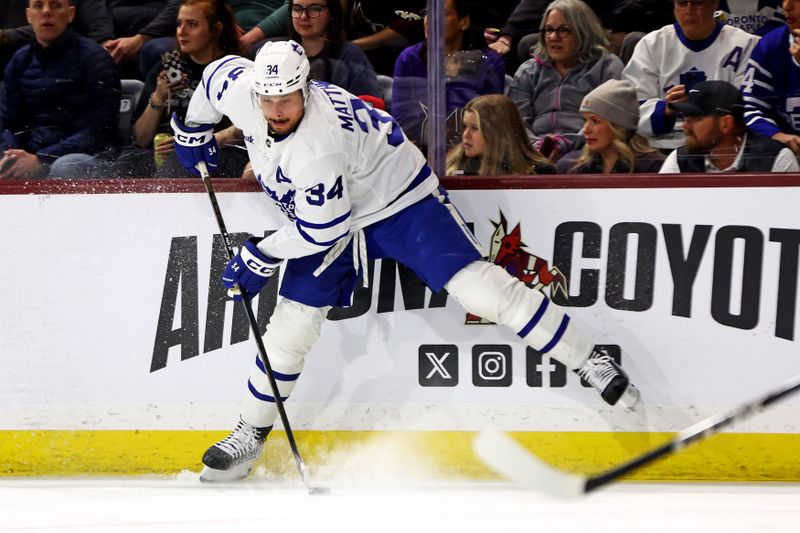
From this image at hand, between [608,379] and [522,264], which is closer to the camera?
[608,379]

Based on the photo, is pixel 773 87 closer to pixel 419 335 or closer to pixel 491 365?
pixel 491 365

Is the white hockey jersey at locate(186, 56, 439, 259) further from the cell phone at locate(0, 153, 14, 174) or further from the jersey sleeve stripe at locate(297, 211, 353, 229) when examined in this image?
the cell phone at locate(0, 153, 14, 174)

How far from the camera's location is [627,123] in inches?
117

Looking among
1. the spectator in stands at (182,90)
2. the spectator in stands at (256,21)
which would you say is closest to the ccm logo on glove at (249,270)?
the spectator in stands at (182,90)

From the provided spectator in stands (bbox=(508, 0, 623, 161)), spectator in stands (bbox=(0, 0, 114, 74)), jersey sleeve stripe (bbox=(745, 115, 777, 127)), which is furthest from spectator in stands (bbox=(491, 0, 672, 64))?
spectator in stands (bbox=(0, 0, 114, 74))

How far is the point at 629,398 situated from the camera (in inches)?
114

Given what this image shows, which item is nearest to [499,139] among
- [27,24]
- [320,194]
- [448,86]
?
[448,86]

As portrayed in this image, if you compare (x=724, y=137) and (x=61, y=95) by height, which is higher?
(x=61, y=95)

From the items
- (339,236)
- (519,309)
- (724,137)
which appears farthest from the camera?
(724,137)

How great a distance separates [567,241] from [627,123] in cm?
41

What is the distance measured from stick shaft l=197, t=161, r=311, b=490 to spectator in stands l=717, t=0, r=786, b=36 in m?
1.63

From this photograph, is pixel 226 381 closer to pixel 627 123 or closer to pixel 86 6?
pixel 86 6

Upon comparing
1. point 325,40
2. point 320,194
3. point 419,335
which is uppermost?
point 325,40

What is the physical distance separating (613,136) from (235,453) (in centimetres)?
153
